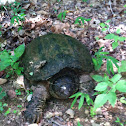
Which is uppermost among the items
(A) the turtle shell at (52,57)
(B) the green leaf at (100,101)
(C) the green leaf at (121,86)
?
(C) the green leaf at (121,86)

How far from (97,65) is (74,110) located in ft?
2.66

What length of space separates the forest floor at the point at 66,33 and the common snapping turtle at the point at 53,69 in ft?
0.52

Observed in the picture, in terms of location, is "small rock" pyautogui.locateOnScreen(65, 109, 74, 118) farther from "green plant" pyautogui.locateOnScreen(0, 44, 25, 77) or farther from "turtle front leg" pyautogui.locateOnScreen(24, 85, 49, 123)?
Answer: "green plant" pyautogui.locateOnScreen(0, 44, 25, 77)

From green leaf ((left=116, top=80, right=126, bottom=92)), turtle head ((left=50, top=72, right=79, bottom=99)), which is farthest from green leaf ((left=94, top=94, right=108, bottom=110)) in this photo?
turtle head ((left=50, top=72, right=79, bottom=99))

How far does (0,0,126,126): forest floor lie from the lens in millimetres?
2143

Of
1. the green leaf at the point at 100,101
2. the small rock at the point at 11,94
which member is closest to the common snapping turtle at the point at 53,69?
the small rock at the point at 11,94

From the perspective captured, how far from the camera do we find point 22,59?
9.18 feet

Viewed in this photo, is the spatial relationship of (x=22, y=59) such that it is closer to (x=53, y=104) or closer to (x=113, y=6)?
(x=53, y=104)

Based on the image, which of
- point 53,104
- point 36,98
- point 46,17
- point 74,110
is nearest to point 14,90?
point 36,98

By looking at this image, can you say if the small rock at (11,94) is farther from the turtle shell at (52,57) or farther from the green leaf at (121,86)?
the green leaf at (121,86)

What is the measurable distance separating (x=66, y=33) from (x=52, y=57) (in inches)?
50.0

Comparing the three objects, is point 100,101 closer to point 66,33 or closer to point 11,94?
point 11,94

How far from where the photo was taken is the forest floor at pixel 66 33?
214 cm

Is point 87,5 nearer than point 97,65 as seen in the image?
No
